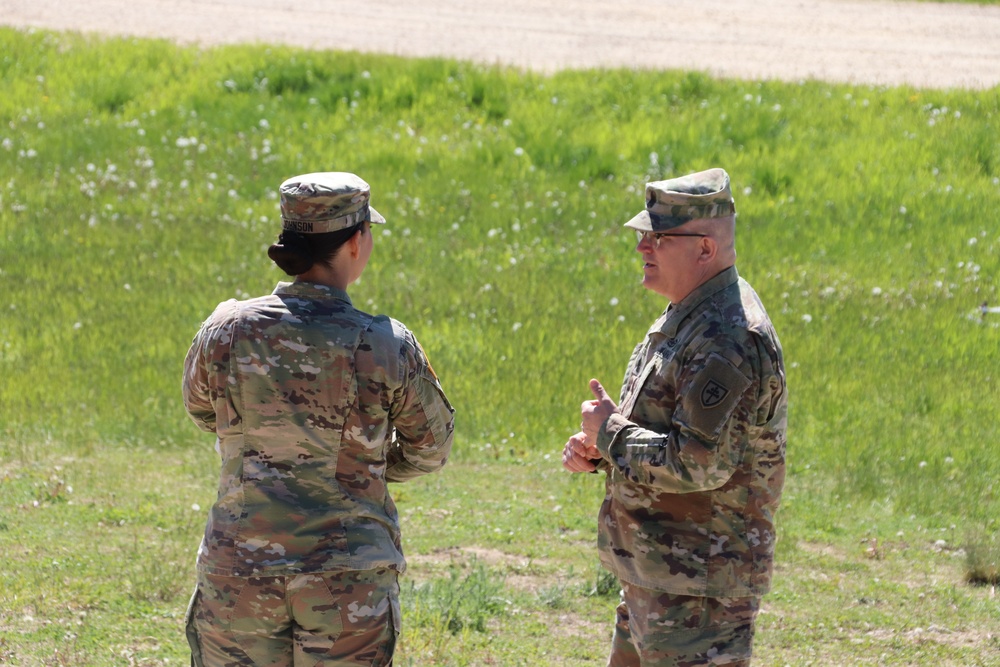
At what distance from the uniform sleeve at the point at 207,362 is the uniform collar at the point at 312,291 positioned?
0.57 ft

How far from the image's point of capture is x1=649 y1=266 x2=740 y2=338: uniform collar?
3.65 m

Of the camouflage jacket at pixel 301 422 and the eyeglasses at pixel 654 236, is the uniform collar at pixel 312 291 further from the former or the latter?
the eyeglasses at pixel 654 236

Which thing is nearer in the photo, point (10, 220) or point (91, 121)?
point (10, 220)

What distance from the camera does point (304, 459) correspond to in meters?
3.35

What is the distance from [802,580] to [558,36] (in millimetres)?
11182

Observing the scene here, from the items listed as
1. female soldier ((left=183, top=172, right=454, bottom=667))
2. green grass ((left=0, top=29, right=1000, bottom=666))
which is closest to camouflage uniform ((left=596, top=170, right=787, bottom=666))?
female soldier ((left=183, top=172, right=454, bottom=667))

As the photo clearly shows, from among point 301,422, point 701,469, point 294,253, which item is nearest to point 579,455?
point 701,469

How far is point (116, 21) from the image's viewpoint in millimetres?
16484

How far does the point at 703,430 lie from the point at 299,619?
1180mm

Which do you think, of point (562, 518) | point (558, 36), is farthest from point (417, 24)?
point (562, 518)

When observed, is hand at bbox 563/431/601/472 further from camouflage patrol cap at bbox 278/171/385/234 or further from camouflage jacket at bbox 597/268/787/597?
camouflage patrol cap at bbox 278/171/385/234

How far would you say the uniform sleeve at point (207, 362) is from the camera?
133 inches

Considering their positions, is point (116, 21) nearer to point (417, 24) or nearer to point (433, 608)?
point (417, 24)

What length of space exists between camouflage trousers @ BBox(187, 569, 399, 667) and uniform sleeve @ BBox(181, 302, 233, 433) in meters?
0.48
